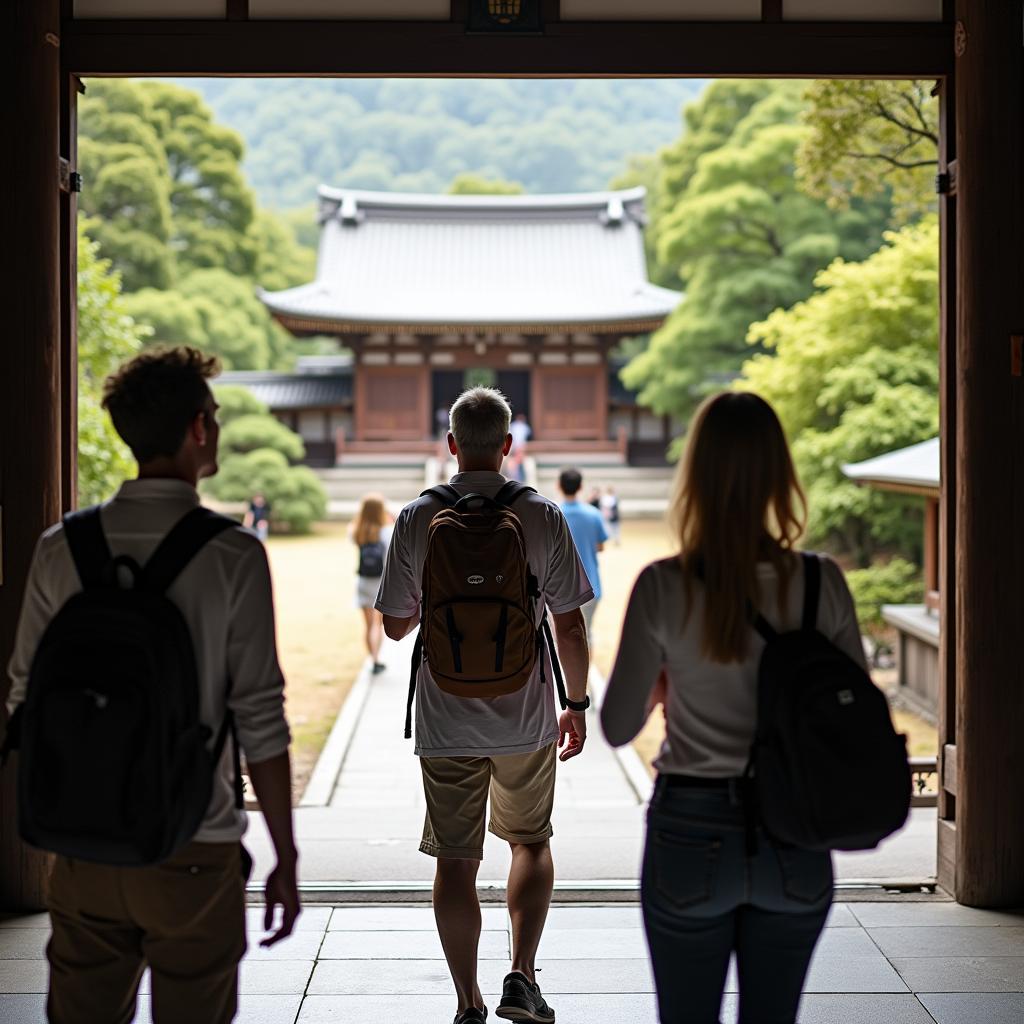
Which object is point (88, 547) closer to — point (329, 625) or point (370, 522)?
point (370, 522)

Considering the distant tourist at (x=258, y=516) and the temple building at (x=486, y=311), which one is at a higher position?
the temple building at (x=486, y=311)

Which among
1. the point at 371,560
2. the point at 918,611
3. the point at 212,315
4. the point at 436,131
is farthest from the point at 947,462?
the point at 436,131

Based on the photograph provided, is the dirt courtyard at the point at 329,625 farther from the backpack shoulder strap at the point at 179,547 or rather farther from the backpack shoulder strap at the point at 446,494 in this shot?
the backpack shoulder strap at the point at 179,547

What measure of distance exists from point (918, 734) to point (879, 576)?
3.08 m

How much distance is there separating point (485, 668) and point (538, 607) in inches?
10.5

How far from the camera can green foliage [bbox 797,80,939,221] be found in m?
7.56

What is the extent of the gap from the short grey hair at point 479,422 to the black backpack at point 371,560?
5470 mm

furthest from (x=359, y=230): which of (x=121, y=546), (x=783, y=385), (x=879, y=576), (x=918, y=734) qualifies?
(x=121, y=546)

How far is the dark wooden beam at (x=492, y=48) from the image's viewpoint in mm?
3680

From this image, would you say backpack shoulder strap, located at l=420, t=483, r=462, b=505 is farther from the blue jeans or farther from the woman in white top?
the blue jeans

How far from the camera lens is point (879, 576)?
11.5 m

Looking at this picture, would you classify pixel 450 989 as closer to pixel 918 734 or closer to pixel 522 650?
pixel 522 650

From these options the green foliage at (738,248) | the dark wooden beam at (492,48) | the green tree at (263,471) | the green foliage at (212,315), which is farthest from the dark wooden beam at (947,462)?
the green foliage at (212,315)

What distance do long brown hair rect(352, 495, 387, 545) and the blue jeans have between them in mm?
6381
